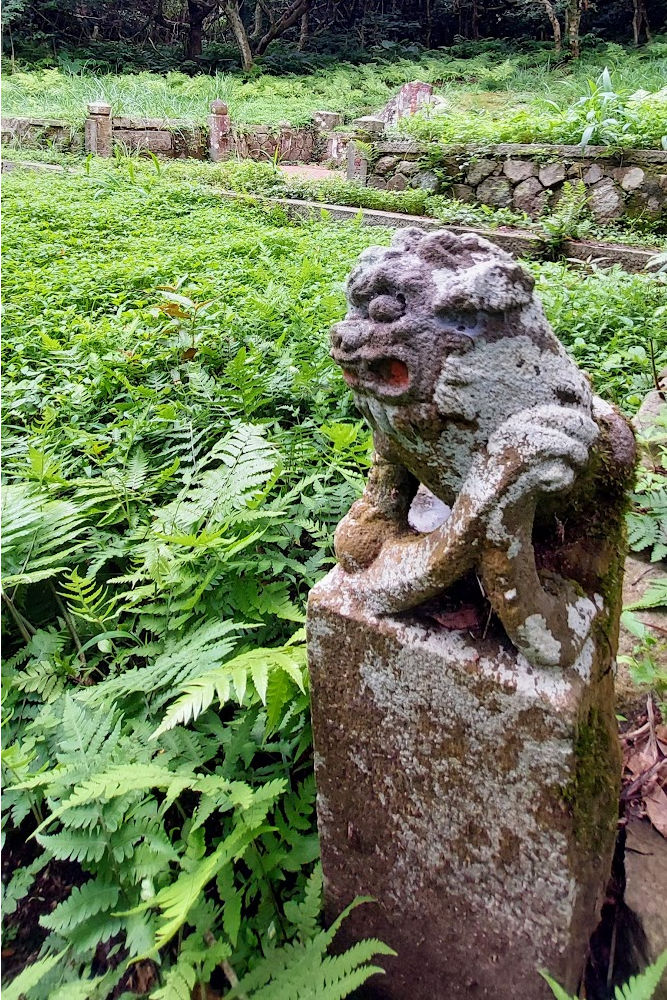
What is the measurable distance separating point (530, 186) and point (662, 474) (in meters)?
5.51

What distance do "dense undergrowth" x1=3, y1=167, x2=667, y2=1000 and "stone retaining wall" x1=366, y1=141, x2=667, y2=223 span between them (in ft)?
8.94

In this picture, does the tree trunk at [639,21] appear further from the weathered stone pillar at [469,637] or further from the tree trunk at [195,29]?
the weathered stone pillar at [469,637]

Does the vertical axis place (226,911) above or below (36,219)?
below

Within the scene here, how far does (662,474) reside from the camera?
246 centimetres

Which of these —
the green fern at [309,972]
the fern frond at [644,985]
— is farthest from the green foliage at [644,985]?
the green fern at [309,972]

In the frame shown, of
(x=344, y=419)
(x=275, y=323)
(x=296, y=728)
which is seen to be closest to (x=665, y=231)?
→ (x=275, y=323)

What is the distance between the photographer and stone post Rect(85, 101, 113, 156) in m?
10.3

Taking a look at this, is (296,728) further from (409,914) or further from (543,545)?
(543,545)

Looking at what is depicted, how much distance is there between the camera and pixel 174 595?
198 cm

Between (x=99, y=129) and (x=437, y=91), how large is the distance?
325 inches

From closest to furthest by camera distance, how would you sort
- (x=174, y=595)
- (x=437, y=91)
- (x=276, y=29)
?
(x=174, y=595) → (x=437, y=91) → (x=276, y=29)

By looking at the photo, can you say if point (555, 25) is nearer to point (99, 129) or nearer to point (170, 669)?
point (99, 129)

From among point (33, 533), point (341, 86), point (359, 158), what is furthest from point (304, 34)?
point (33, 533)

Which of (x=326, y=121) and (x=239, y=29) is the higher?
(x=239, y=29)
